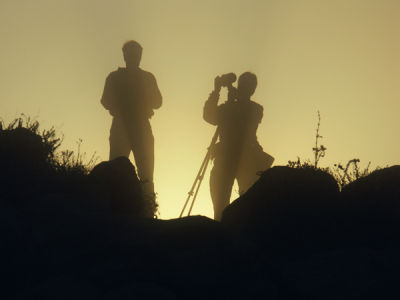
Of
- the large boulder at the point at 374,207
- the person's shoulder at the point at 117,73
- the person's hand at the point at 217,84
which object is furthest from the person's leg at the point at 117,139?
the large boulder at the point at 374,207

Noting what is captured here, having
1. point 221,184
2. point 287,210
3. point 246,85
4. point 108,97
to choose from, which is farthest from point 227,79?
point 287,210

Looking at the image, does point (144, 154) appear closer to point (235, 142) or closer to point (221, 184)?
point (221, 184)

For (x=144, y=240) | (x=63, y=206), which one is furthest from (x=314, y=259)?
(x=63, y=206)

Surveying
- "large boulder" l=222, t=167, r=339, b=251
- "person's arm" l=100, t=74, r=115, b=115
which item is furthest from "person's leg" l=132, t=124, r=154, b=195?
"large boulder" l=222, t=167, r=339, b=251

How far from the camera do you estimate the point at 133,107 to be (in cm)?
1150

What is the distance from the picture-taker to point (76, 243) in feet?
22.1

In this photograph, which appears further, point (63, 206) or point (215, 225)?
point (63, 206)

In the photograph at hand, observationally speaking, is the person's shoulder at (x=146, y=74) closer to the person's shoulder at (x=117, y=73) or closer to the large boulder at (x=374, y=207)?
the person's shoulder at (x=117, y=73)

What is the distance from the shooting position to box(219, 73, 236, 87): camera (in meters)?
11.7

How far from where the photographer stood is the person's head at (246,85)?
11.4 metres

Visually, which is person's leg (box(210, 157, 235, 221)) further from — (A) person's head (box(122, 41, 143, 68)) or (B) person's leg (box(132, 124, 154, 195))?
(A) person's head (box(122, 41, 143, 68))

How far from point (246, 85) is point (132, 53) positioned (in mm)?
2174

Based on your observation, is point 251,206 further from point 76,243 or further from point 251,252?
point 76,243

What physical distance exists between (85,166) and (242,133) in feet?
9.35
